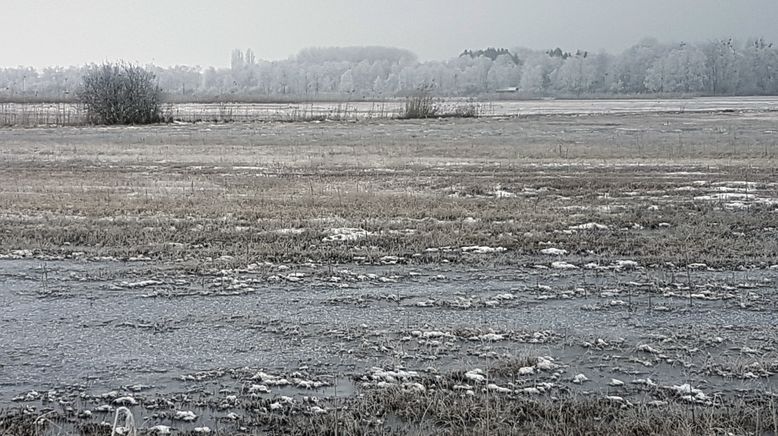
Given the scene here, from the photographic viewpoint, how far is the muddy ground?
6.16 m

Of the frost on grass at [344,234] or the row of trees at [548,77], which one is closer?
the frost on grass at [344,234]

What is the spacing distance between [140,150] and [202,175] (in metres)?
9.65

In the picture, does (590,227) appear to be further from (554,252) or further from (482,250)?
(482,250)

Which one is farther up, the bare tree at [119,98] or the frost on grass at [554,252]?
the bare tree at [119,98]

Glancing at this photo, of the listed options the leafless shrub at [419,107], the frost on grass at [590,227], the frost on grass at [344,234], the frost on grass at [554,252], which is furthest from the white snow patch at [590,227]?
the leafless shrub at [419,107]

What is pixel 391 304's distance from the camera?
9.22 m

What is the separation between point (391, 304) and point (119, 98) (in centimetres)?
4427

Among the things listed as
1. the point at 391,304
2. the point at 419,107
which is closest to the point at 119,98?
the point at 419,107

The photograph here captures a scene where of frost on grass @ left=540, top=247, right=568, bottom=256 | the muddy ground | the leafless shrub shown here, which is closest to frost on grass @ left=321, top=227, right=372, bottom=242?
the muddy ground

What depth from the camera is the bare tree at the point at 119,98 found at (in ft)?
163

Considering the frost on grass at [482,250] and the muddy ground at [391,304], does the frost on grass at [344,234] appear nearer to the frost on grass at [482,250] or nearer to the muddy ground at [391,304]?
the muddy ground at [391,304]

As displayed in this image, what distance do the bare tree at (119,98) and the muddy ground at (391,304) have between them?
30.1m

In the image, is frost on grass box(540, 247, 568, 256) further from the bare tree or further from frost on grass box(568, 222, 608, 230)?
the bare tree

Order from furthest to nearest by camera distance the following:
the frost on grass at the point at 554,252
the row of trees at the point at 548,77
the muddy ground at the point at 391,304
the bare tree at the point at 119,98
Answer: the row of trees at the point at 548,77
the bare tree at the point at 119,98
the frost on grass at the point at 554,252
the muddy ground at the point at 391,304
